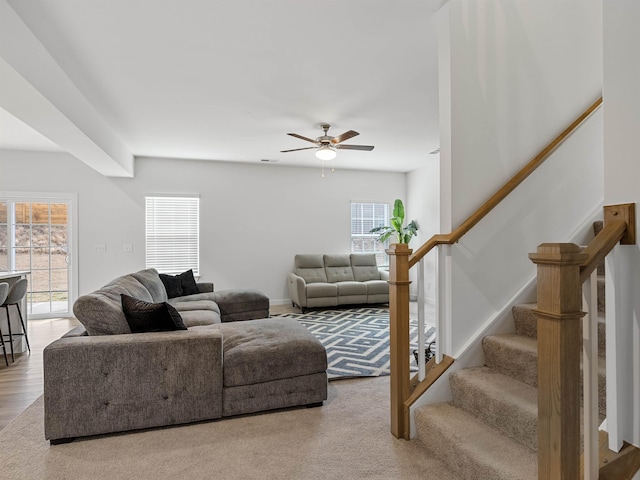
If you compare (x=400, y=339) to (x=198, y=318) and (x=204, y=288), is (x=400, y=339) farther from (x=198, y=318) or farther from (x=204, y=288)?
(x=204, y=288)

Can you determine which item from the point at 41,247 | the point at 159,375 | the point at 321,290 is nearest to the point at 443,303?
the point at 159,375

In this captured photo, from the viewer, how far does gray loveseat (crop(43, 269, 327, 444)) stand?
2.20 meters

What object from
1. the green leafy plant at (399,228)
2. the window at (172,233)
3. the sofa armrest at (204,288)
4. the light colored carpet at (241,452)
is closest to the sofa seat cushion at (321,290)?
the sofa armrest at (204,288)

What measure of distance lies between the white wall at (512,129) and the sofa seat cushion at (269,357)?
1.04 metres

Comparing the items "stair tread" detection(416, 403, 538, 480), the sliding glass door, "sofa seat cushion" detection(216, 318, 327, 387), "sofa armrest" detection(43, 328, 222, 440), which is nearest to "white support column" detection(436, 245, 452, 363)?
"stair tread" detection(416, 403, 538, 480)

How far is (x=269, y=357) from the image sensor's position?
254 centimetres

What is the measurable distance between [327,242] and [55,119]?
4.89 m

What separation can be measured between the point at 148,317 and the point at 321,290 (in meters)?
3.75

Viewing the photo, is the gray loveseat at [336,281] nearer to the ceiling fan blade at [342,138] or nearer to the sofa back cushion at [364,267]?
the sofa back cushion at [364,267]

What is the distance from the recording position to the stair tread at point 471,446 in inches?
61.2

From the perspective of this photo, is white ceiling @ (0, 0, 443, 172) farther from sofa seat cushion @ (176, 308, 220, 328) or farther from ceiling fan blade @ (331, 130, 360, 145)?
sofa seat cushion @ (176, 308, 220, 328)

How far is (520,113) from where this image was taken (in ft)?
7.80

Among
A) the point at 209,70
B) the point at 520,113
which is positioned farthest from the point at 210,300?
the point at 520,113

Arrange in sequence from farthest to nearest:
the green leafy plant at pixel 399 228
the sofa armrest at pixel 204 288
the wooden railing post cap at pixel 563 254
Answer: the green leafy plant at pixel 399 228, the sofa armrest at pixel 204 288, the wooden railing post cap at pixel 563 254
